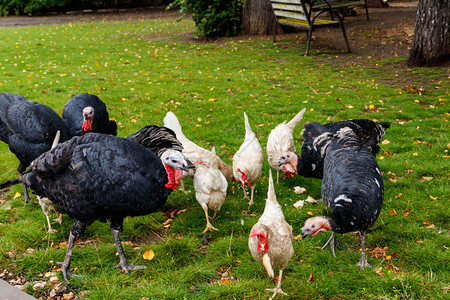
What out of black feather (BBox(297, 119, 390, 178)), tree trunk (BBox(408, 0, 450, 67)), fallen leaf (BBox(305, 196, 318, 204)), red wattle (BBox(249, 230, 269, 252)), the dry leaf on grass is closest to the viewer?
red wattle (BBox(249, 230, 269, 252))

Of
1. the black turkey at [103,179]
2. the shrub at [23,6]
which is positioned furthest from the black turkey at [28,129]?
the shrub at [23,6]

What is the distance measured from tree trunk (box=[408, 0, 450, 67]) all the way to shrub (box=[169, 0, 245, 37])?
6.14m

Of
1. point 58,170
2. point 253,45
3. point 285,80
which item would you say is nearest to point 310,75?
point 285,80

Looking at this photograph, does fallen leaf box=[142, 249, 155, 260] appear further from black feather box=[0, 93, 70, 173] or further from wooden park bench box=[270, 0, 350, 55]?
wooden park bench box=[270, 0, 350, 55]

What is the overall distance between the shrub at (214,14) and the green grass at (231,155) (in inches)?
42.2

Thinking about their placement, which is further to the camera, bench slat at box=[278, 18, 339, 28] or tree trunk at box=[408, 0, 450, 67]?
bench slat at box=[278, 18, 339, 28]

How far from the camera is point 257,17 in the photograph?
13734 mm

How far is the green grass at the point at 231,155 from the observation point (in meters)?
3.38

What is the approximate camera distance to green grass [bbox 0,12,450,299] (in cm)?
338

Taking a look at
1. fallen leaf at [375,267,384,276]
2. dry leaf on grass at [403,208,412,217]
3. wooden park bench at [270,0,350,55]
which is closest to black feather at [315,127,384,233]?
fallen leaf at [375,267,384,276]

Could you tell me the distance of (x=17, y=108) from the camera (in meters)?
4.79

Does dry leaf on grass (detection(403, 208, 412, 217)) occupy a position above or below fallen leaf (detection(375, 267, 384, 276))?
above

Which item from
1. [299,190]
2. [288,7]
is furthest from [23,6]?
[299,190]

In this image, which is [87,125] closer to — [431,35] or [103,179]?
[103,179]
